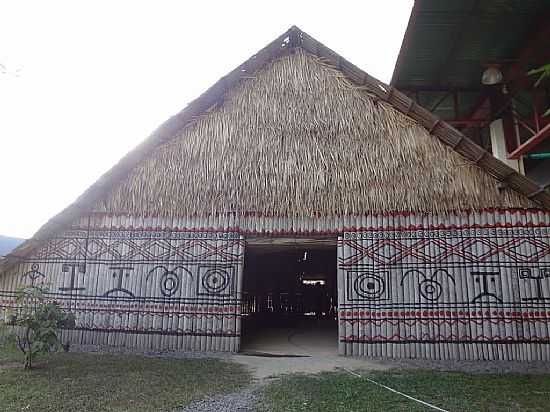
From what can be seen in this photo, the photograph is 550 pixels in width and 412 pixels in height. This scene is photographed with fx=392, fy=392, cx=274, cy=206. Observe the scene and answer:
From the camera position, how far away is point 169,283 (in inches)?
251

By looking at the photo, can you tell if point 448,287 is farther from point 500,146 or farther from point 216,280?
point 500,146

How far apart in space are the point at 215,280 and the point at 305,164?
2.43 metres

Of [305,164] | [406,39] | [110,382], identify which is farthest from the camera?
[406,39]

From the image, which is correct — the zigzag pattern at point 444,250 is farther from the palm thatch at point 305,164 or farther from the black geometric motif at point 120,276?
the black geometric motif at point 120,276

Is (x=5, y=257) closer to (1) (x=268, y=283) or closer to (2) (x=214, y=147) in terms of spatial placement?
(2) (x=214, y=147)

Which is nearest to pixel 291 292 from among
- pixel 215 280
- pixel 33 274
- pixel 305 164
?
pixel 215 280

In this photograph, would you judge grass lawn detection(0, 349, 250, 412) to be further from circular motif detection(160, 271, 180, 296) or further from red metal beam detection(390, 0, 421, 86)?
red metal beam detection(390, 0, 421, 86)

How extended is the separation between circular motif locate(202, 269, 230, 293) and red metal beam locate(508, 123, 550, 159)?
6.77 m

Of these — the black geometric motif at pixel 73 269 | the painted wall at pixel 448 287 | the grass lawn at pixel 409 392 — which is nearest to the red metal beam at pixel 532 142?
the painted wall at pixel 448 287

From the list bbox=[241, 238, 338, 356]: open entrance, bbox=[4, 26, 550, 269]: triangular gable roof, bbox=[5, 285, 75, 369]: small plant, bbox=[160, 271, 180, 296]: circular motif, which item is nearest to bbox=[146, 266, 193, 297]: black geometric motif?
bbox=[160, 271, 180, 296]: circular motif

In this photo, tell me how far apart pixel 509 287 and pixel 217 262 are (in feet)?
14.8

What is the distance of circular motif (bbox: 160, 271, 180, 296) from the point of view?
20.8ft

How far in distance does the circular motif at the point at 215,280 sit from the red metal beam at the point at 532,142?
266 inches

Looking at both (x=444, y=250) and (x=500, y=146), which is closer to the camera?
(x=444, y=250)
